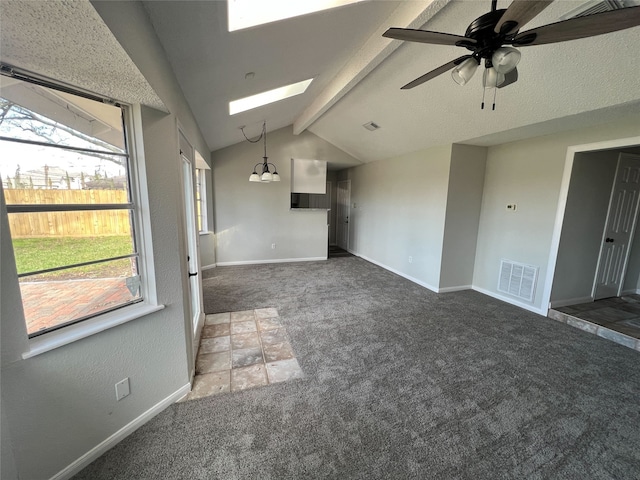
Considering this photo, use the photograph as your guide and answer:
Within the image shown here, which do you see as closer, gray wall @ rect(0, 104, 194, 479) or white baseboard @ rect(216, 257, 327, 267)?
gray wall @ rect(0, 104, 194, 479)

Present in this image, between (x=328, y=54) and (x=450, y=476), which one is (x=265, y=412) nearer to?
(x=450, y=476)

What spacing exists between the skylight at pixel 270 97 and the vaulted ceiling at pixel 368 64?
110 millimetres

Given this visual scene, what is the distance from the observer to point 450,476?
138 centimetres

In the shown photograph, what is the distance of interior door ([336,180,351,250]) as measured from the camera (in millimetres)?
A: 7320

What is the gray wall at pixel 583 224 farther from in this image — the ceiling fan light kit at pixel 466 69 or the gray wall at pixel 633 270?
the ceiling fan light kit at pixel 466 69

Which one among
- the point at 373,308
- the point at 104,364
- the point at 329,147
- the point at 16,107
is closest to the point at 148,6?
the point at 16,107

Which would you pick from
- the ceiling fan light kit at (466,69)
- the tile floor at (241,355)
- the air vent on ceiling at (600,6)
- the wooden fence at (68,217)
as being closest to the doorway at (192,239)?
the tile floor at (241,355)

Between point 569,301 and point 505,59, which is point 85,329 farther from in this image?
point 569,301

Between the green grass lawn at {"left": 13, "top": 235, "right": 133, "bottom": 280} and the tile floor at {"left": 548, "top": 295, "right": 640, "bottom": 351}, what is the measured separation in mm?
4646

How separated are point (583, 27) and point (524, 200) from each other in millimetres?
3079

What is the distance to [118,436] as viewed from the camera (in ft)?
5.06

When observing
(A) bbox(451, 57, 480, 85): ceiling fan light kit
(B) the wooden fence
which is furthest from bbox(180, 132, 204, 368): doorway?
(A) bbox(451, 57, 480, 85): ceiling fan light kit

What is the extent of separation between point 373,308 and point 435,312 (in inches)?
32.8

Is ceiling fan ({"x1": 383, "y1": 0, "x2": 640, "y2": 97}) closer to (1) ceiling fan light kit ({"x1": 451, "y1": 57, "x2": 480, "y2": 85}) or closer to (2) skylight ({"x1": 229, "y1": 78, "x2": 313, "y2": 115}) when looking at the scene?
(1) ceiling fan light kit ({"x1": 451, "y1": 57, "x2": 480, "y2": 85})
